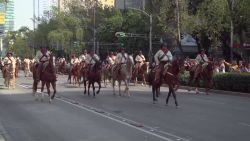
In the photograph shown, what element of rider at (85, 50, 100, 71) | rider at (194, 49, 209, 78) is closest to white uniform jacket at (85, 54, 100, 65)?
rider at (85, 50, 100, 71)

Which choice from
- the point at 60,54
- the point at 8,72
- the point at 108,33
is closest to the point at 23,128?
the point at 8,72

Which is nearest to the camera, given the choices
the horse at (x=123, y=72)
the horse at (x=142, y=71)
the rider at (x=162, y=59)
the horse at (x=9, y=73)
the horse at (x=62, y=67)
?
the rider at (x=162, y=59)

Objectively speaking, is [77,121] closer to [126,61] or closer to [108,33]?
[126,61]

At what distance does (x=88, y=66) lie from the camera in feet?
95.7

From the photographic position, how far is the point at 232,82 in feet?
106

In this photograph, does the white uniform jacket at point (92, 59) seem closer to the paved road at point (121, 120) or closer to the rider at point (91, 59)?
the rider at point (91, 59)

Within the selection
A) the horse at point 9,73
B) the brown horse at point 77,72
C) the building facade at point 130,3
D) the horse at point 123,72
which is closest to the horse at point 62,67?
the brown horse at point 77,72

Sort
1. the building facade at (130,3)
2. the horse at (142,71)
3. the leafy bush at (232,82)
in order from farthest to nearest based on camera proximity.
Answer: the building facade at (130,3)
the horse at (142,71)
the leafy bush at (232,82)

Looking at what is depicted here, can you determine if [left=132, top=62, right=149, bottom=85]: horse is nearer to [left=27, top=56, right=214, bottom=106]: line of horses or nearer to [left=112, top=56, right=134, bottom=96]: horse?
[left=27, top=56, right=214, bottom=106]: line of horses

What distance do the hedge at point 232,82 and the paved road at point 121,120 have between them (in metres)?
7.02

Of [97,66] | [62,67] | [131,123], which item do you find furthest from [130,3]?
[131,123]

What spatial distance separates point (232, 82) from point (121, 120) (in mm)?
16072

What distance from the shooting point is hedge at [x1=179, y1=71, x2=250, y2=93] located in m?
31.0

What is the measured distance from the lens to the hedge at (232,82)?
102 ft
